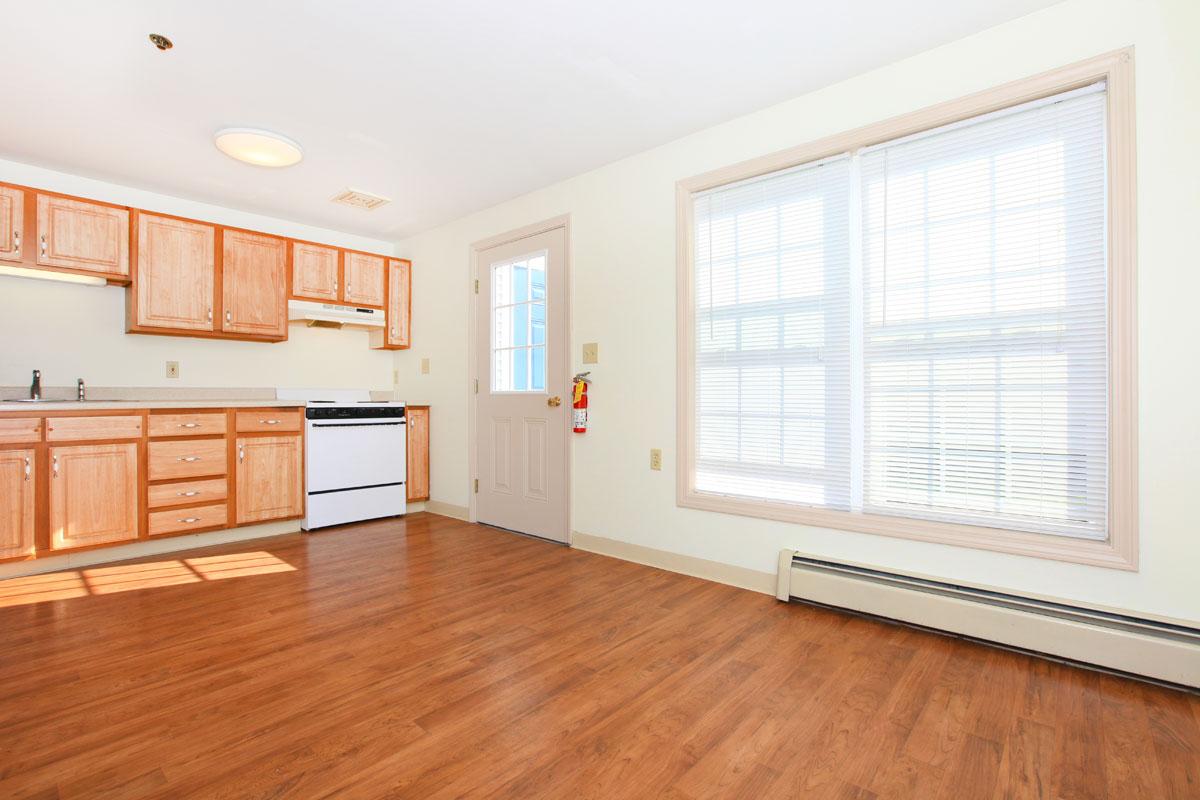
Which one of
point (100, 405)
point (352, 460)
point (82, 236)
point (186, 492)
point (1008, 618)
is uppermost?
point (82, 236)

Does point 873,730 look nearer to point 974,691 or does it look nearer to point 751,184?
point 974,691

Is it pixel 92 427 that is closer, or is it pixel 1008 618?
pixel 1008 618

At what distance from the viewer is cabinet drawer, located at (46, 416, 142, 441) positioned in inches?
123

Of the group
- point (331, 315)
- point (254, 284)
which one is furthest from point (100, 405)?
point (331, 315)

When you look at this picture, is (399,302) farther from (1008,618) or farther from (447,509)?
(1008,618)

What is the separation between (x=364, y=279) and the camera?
482 centimetres

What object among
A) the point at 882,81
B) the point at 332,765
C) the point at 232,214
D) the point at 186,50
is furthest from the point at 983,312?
the point at 232,214

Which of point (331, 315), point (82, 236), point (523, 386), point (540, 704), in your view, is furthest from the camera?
point (331, 315)

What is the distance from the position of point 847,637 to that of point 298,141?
385cm

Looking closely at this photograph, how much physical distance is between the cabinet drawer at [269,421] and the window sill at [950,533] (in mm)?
3058

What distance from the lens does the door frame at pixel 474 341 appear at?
12.2ft

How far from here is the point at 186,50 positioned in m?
2.35

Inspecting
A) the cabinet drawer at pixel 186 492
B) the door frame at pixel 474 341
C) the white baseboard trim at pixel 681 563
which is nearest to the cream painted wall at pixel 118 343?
the cabinet drawer at pixel 186 492

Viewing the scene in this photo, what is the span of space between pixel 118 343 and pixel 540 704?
4.10 meters
